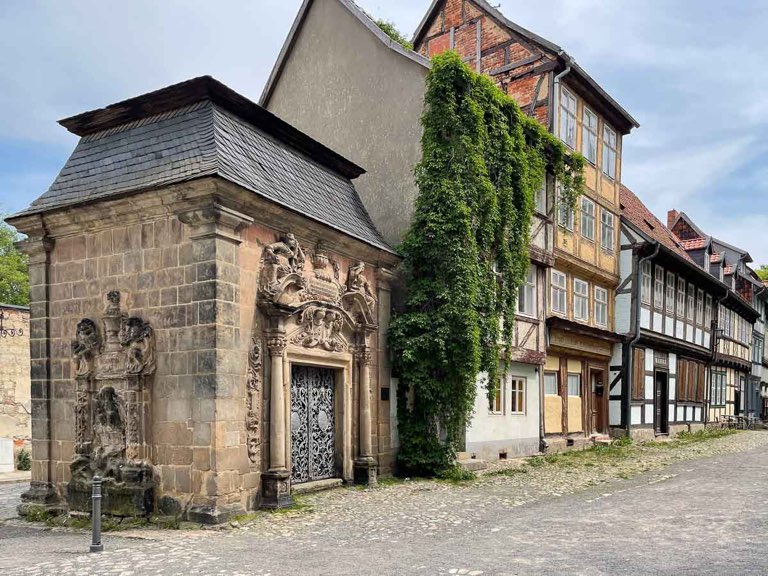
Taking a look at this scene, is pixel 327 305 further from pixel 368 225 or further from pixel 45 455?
pixel 45 455

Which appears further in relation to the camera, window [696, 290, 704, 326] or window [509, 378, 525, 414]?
window [696, 290, 704, 326]

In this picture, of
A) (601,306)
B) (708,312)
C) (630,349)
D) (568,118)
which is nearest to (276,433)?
(568,118)

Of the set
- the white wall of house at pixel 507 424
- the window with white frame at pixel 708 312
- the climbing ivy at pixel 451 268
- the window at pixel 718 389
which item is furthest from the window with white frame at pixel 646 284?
the window at pixel 718 389

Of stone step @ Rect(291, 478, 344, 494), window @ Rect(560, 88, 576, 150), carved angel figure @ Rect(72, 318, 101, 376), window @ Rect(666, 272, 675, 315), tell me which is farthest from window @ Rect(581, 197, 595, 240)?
carved angel figure @ Rect(72, 318, 101, 376)

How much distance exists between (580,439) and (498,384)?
6.34 meters

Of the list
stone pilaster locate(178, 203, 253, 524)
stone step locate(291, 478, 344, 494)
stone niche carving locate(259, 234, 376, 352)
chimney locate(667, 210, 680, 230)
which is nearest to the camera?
stone pilaster locate(178, 203, 253, 524)

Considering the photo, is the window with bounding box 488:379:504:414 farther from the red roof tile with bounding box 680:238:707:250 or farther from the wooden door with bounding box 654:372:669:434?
the red roof tile with bounding box 680:238:707:250

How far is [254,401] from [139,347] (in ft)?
5.48

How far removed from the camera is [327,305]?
11758 mm

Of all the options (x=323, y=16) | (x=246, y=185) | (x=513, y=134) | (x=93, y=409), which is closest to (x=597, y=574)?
(x=246, y=185)

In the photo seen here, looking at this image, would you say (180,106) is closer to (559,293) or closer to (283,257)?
(283,257)

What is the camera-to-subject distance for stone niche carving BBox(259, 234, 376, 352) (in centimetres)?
1045

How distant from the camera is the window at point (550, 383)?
770 inches

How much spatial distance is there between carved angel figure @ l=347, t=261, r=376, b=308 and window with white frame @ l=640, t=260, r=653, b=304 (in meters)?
13.6
